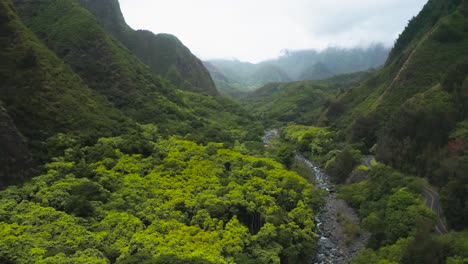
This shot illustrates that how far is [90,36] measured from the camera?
85.4m

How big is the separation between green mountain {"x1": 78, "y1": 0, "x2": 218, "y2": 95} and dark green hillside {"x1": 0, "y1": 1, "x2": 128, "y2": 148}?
99.9m

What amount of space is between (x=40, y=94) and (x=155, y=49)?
135729 mm

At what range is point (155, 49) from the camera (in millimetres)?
182875

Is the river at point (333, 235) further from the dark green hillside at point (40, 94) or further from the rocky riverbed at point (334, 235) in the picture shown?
the dark green hillside at point (40, 94)

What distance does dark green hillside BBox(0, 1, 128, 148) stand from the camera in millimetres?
49503

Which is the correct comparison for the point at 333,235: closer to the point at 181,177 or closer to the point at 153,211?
the point at 181,177

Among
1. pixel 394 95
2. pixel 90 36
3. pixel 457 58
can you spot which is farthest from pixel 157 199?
pixel 457 58

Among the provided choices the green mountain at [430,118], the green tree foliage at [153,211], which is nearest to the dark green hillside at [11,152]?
the green tree foliage at [153,211]

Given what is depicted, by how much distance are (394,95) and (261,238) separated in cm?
6741

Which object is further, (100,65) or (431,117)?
(100,65)

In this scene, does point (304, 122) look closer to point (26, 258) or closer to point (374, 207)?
point (374, 207)

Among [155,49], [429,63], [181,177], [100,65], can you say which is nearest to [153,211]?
[181,177]

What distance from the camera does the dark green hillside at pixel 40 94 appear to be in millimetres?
49503

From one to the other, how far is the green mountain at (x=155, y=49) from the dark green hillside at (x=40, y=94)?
99931 mm
